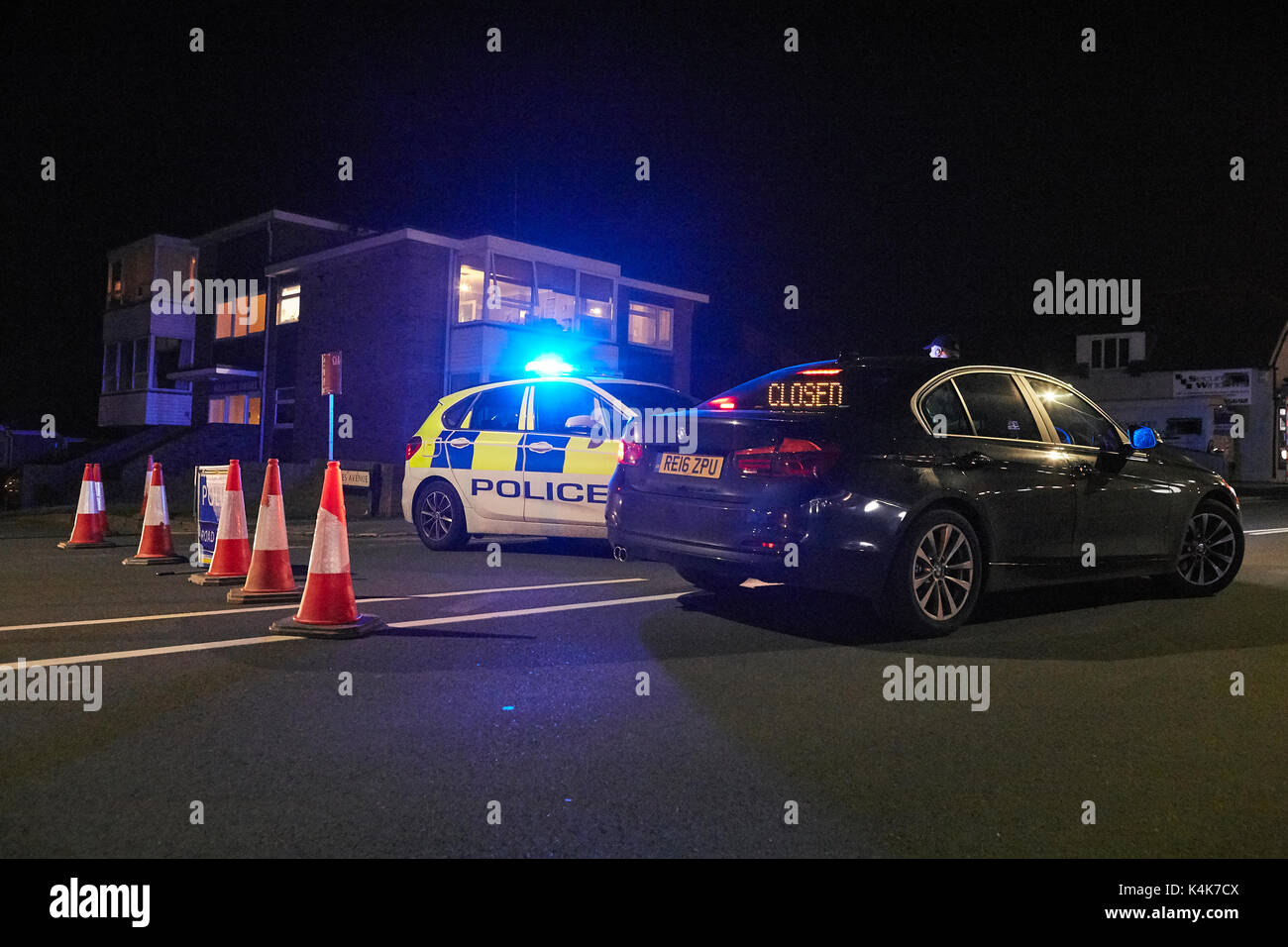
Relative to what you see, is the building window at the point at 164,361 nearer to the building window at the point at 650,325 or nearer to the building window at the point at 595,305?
the building window at the point at 595,305

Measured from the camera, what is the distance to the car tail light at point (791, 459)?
5.56m

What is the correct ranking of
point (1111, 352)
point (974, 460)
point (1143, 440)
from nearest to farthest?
1. point (974, 460)
2. point (1143, 440)
3. point (1111, 352)

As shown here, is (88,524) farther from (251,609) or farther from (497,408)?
(251,609)

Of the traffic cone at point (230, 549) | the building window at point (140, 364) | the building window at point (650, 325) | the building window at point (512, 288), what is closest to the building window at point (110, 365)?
the building window at point (140, 364)

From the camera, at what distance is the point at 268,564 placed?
690 centimetres

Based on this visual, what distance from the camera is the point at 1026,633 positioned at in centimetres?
603

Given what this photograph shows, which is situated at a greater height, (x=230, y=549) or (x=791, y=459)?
(x=791, y=459)

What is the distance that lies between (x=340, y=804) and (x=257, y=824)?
0.84ft

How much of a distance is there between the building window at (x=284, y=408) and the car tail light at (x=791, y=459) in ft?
77.9

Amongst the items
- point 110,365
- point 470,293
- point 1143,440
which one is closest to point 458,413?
point 1143,440

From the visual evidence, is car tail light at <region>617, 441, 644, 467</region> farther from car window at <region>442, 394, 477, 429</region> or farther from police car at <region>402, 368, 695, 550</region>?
car window at <region>442, 394, 477, 429</region>

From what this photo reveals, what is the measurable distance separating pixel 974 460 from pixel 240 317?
92.6 ft

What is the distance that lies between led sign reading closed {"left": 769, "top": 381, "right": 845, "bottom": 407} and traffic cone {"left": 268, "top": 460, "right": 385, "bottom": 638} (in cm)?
280
